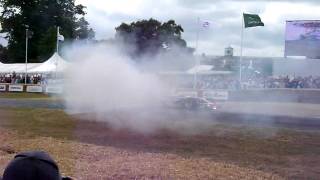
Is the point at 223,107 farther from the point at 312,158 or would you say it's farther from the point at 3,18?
the point at 3,18

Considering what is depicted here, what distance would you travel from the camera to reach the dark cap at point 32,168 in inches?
108

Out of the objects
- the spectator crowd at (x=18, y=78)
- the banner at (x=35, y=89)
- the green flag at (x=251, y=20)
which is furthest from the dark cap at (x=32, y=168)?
the spectator crowd at (x=18, y=78)

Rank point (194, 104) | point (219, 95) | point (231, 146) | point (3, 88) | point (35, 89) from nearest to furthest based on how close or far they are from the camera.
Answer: point (231, 146), point (194, 104), point (219, 95), point (35, 89), point (3, 88)

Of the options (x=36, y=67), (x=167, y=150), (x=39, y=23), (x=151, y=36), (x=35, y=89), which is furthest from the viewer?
(x=36, y=67)

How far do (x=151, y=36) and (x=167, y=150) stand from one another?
26.9 ft

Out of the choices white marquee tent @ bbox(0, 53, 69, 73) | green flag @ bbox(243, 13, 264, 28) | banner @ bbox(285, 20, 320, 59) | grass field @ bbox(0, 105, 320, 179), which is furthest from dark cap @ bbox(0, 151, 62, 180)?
white marquee tent @ bbox(0, 53, 69, 73)

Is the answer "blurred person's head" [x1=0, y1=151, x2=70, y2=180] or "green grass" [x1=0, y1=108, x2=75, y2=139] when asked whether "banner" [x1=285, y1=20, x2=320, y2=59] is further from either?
"blurred person's head" [x1=0, y1=151, x2=70, y2=180]

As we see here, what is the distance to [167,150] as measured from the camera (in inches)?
619

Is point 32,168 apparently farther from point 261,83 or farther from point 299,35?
point 299,35

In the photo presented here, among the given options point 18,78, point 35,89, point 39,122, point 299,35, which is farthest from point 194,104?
point 18,78

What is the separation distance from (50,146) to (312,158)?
767 cm

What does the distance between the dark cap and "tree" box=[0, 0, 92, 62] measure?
22794mm

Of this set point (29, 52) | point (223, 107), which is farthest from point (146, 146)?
point (29, 52)

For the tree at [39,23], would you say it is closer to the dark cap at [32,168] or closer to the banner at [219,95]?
the banner at [219,95]
